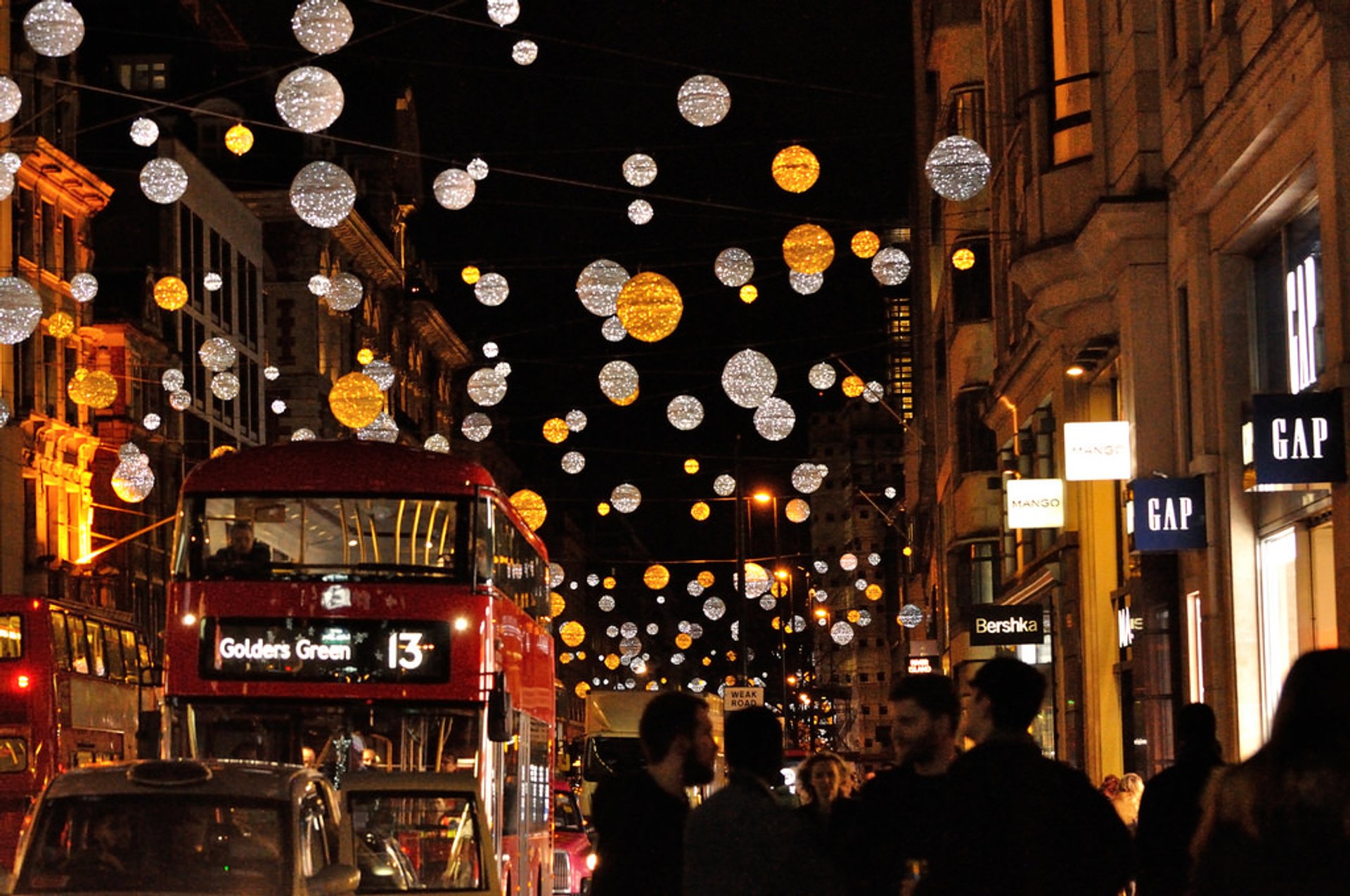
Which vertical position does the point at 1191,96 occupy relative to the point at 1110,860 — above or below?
above

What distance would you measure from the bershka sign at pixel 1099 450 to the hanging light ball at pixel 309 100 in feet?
25.1

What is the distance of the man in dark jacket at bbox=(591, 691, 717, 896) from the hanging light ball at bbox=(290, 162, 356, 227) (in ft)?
48.2

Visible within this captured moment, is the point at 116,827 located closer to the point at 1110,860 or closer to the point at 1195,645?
the point at 1110,860

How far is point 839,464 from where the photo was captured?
17500cm

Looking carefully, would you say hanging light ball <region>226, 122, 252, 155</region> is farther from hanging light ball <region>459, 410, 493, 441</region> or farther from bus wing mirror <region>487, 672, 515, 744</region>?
bus wing mirror <region>487, 672, 515, 744</region>

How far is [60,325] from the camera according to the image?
5059cm

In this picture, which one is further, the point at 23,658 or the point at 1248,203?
the point at 23,658

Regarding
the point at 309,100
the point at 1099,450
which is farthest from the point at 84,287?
the point at 1099,450

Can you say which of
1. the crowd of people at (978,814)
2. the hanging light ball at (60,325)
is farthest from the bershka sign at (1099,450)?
the hanging light ball at (60,325)

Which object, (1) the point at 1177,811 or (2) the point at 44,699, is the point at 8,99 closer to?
(2) the point at 44,699

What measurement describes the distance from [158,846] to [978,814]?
218 inches

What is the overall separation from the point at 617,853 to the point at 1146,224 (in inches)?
544

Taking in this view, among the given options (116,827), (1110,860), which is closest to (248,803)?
(116,827)

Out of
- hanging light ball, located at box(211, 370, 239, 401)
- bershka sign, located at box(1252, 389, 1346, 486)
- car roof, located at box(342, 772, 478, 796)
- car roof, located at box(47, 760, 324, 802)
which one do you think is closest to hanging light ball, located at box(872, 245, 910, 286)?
bershka sign, located at box(1252, 389, 1346, 486)
